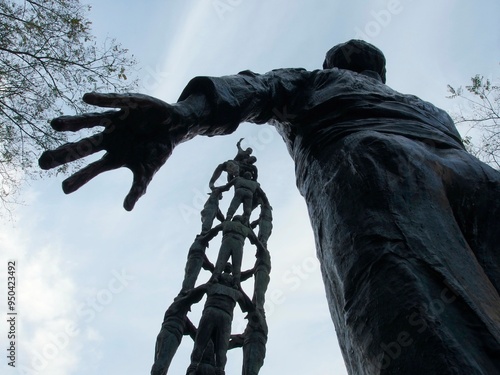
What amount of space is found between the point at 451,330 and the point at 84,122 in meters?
1.01

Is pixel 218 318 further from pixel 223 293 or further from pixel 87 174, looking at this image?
pixel 87 174

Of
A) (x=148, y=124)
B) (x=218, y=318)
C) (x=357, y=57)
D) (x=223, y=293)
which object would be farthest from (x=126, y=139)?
(x=223, y=293)

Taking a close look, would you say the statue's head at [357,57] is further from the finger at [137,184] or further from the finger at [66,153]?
the finger at [66,153]

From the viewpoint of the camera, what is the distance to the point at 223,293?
17.4ft

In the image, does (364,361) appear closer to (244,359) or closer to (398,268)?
(398,268)

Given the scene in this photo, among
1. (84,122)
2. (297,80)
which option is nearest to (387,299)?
(84,122)

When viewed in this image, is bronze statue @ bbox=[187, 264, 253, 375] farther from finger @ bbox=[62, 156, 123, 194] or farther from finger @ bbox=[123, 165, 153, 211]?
finger @ bbox=[62, 156, 123, 194]

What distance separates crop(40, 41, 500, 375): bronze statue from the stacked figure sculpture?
3.12m

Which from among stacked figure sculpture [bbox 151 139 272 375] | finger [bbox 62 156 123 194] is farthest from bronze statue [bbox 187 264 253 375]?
finger [bbox 62 156 123 194]

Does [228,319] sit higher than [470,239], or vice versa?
[228,319]

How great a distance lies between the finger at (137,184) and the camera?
159 cm

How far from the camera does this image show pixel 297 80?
2152 millimetres

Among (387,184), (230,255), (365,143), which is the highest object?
(230,255)

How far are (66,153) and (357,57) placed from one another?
5.38 ft
